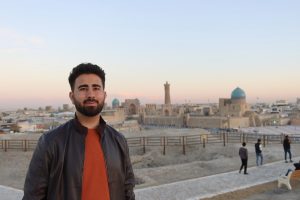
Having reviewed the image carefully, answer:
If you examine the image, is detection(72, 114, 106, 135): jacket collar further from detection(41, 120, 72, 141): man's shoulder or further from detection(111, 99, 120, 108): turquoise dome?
detection(111, 99, 120, 108): turquoise dome

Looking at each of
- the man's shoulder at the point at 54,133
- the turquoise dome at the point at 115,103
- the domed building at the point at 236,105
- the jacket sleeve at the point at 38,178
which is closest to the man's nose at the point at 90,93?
the man's shoulder at the point at 54,133

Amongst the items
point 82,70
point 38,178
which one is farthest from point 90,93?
point 38,178

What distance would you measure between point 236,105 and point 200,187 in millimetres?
61287

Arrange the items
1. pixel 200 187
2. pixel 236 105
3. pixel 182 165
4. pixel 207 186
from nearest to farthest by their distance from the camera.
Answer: pixel 200 187 < pixel 207 186 < pixel 182 165 < pixel 236 105

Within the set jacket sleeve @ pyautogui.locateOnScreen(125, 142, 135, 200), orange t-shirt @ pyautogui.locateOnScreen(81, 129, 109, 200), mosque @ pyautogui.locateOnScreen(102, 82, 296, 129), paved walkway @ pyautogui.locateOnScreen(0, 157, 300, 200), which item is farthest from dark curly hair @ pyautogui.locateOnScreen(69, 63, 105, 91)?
mosque @ pyautogui.locateOnScreen(102, 82, 296, 129)

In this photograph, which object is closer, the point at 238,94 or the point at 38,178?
the point at 38,178

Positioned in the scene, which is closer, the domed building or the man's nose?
the man's nose

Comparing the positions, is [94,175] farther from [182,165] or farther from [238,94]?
[238,94]

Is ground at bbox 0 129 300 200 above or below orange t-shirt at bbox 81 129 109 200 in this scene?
below

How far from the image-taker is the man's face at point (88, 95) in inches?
98.3

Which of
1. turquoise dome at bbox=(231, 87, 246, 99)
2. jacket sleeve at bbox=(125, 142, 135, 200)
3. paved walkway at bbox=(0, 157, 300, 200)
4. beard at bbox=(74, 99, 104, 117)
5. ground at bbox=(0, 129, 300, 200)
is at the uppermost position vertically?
turquoise dome at bbox=(231, 87, 246, 99)

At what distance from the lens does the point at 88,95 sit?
2.50 metres

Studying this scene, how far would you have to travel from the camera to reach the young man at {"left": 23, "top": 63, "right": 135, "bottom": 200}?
2395 mm

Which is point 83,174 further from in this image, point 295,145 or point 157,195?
point 295,145
